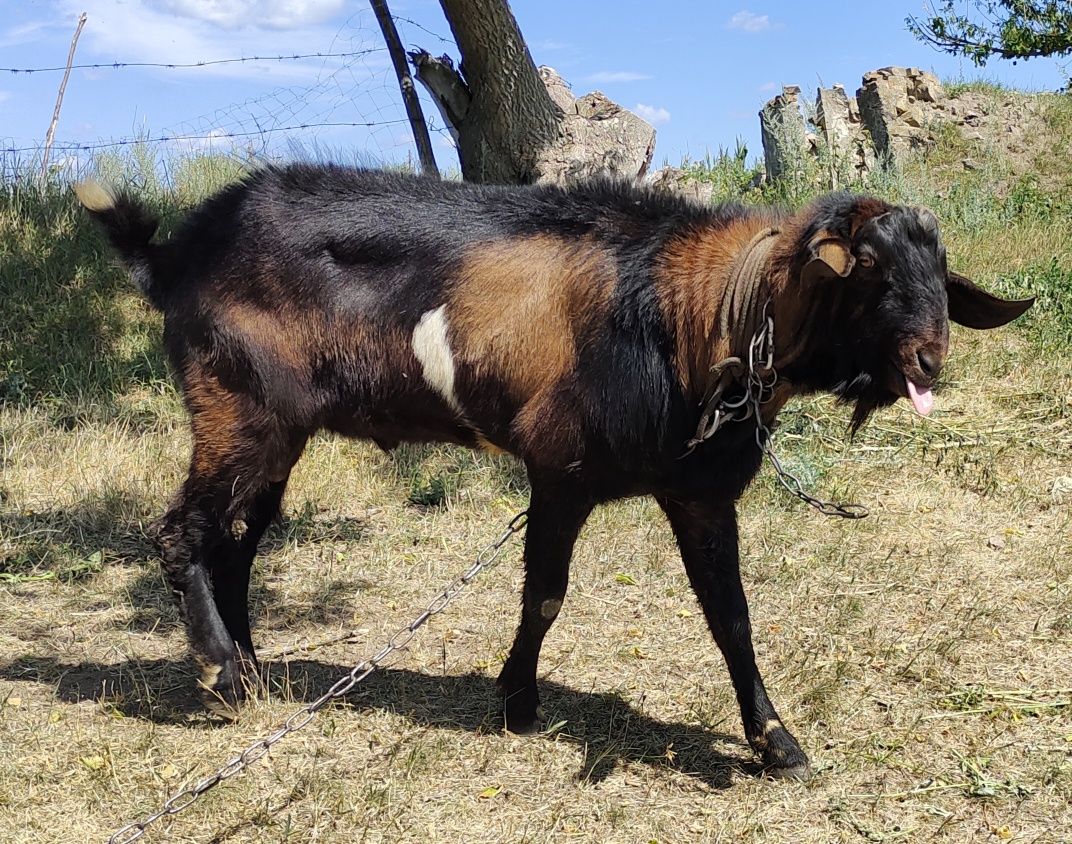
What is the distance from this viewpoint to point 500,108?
639cm

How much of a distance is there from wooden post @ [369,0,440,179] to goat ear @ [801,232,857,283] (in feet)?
15.4

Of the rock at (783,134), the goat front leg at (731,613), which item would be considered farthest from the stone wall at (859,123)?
the goat front leg at (731,613)

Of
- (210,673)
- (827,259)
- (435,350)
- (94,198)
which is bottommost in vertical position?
(210,673)

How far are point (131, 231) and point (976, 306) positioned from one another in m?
2.96

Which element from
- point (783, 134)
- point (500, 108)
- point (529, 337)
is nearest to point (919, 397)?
point (529, 337)

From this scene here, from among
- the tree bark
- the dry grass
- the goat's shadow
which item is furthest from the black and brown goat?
the tree bark

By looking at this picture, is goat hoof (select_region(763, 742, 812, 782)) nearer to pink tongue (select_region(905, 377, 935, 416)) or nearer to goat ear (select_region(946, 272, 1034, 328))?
pink tongue (select_region(905, 377, 935, 416))

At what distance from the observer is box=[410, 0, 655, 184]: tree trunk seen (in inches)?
244

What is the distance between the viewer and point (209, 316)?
3.95 metres

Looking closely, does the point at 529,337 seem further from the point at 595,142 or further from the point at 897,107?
the point at 897,107

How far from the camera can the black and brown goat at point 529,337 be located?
318 cm

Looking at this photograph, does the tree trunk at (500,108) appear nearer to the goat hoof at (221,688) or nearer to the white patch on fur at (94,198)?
the white patch on fur at (94,198)

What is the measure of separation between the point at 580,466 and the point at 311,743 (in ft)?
4.57

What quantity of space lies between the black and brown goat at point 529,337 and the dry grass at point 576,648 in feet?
0.96
